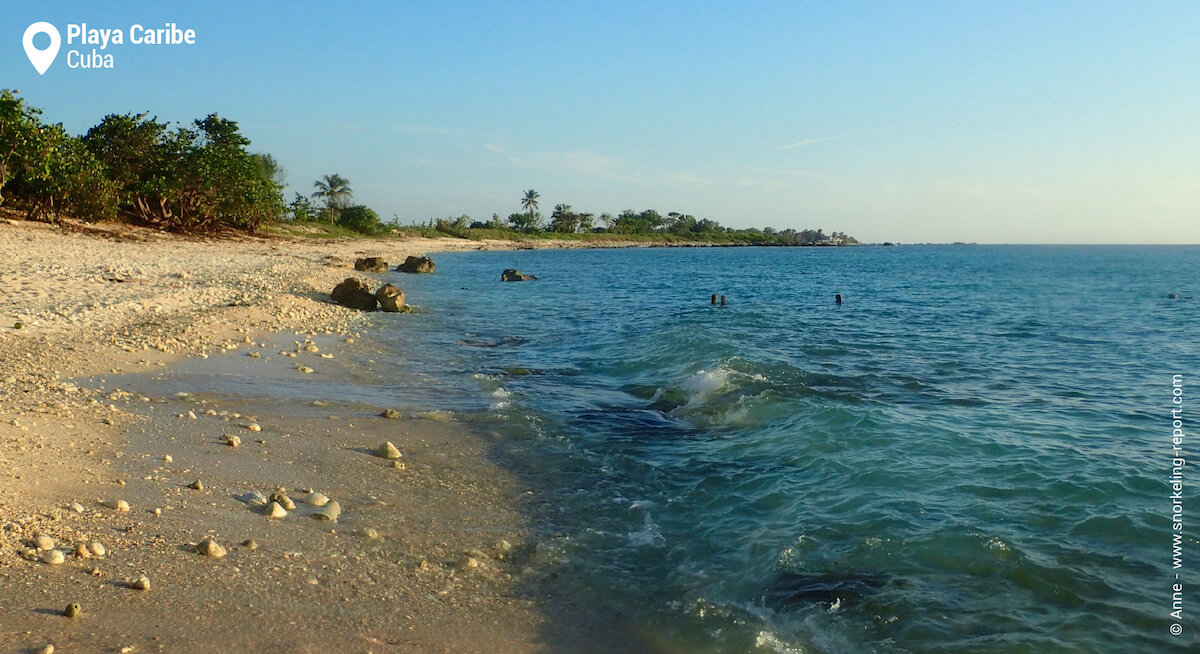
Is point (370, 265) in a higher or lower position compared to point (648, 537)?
higher

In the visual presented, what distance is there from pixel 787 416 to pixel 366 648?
9.06 metres

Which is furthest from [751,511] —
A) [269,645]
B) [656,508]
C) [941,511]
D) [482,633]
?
[269,645]

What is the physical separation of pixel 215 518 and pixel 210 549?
0.86 meters

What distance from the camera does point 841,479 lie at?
945cm

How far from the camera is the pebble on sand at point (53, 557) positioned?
5.35m

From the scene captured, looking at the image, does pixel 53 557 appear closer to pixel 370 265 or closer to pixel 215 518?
pixel 215 518

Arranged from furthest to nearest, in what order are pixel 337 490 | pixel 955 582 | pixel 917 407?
pixel 917 407 < pixel 337 490 < pixel 955 582

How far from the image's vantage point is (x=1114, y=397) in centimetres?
1445

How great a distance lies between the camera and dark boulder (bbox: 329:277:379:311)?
1045 inches

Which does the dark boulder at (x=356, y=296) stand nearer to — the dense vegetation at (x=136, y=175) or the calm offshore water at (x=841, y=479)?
→ the calm offshore water at (x=841, y=479)

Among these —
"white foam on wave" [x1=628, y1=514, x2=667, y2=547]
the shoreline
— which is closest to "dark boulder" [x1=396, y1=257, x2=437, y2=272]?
the shoreline

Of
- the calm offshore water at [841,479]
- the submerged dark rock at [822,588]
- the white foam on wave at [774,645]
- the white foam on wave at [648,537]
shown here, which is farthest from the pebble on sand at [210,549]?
the submerged dark rock at [822,588]

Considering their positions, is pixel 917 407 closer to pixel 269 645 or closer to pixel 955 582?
pixel 955 582

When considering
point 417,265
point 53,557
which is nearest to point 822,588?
point 53,557
